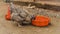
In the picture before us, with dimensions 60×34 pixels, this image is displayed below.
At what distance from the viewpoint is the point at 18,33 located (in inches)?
138

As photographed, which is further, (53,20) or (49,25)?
(53,20)

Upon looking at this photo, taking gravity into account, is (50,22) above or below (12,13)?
below

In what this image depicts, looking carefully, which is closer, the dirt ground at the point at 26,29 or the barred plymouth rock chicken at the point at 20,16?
the dirt ground at the point at 26,29

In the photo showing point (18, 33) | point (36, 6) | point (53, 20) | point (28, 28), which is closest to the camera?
point (18, 33)

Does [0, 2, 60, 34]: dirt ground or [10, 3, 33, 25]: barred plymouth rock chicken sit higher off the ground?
[10, 3, 33, 25]: barred plymouth rock chicken

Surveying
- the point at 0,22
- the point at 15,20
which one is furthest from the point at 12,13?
the point at 0,22

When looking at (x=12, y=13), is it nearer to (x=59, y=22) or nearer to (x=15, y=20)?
(x=15, y=20)

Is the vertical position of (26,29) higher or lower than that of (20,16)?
lower

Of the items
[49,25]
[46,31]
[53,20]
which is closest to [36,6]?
[53,20]

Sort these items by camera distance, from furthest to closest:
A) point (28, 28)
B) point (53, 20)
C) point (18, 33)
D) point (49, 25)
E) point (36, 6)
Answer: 1. point (36, 6)
2. point (53, 20)
3. point (49, 25)
4. point (28, 28)
5. point (18, 33)

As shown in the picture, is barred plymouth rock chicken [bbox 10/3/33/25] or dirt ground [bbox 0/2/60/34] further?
barred plymouth rock chicken [bbox 10/3/33/25]

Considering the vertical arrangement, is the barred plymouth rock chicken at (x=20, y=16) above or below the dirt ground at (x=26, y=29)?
above

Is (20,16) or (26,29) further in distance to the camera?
(20,16)

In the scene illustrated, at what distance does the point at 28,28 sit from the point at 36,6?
6.86ft
